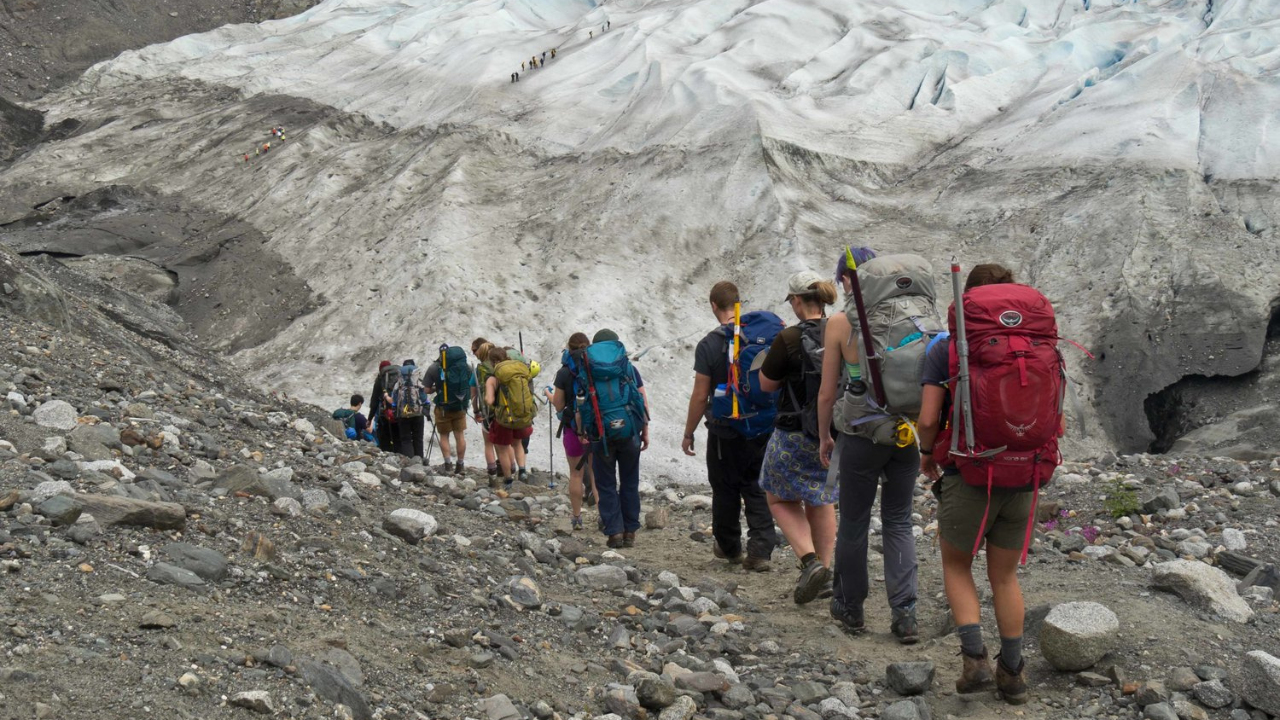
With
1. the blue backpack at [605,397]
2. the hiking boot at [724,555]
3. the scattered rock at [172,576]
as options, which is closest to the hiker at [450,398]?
the blue backpack at [605,397]

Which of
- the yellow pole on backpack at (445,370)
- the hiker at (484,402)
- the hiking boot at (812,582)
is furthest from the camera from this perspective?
the yellow pole on backpack at (445,370)

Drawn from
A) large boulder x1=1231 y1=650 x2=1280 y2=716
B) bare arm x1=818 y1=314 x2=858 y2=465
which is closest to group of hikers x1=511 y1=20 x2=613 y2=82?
bare arm x1=818 y1=314 x2=858 y2=465

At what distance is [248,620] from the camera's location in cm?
481

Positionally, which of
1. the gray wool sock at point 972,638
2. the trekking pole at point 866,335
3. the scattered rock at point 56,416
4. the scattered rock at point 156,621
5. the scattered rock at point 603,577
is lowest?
the scattered rock at point 603,577

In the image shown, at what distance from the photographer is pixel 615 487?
29.2 feet

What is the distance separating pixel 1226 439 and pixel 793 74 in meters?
12.2

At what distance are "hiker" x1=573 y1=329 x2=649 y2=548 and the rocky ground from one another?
40cm

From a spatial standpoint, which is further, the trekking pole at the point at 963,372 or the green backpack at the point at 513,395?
the green backpack at the point at 513,395

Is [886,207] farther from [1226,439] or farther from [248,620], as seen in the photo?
[248,620]

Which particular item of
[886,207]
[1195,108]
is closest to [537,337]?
[886,207]

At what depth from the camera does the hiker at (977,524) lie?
16.9 feet

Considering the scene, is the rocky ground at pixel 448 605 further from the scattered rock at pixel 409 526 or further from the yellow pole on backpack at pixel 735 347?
the yellow pole on backpack at pixel 735 347

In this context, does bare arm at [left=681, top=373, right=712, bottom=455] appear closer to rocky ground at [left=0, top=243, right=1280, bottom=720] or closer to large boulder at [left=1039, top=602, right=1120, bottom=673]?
rocky ground at [left=0, top=243, right=1280, bottom=720]

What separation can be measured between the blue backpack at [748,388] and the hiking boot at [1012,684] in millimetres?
2514
